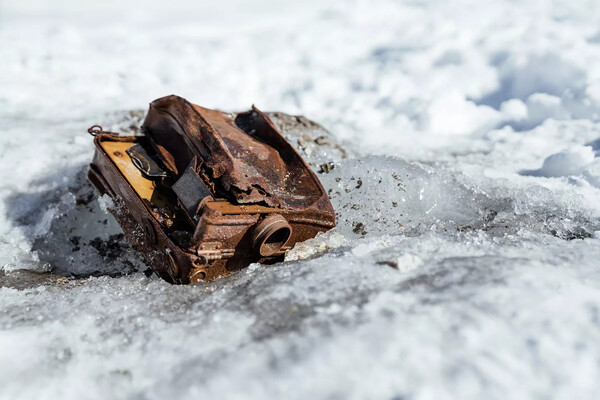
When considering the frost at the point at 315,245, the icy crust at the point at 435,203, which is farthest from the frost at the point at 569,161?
the frost at the point at 315,245

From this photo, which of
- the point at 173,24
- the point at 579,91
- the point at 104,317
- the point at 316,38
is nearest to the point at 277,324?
the point at 104,317

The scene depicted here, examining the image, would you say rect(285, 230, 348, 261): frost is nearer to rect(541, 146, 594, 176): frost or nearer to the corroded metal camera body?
the corroded metal camera body

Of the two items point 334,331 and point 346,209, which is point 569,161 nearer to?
point 346,209

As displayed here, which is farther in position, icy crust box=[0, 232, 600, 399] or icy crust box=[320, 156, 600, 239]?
icy crust box=[320, 156, 600, 239]

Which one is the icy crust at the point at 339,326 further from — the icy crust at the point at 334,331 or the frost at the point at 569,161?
the frost at the point at 569,161

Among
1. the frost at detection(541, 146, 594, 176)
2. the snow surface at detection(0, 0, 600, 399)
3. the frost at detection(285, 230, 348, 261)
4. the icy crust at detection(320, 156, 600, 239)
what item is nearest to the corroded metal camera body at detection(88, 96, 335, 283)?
the frost at detection(285, 230, 348, 261)
